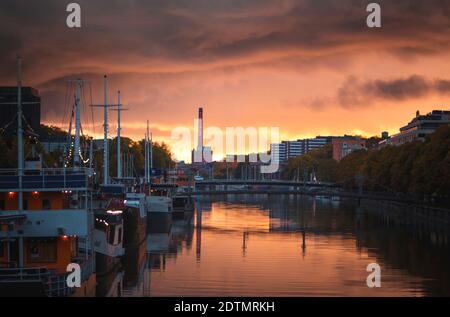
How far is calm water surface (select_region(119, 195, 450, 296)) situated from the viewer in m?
52.2

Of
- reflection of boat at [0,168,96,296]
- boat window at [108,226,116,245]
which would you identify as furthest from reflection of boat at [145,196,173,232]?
reflection of boat at [0,168,96,296]

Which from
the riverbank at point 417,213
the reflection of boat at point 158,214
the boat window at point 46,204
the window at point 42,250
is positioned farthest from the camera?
the riverbank at point 417,213

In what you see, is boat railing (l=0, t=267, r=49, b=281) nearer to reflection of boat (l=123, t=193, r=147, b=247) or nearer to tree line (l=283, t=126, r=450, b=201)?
reflection of boat (l=123, t=193, r=147, b=247)

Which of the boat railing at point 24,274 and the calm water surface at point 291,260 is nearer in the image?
the boat railing at point 24,274

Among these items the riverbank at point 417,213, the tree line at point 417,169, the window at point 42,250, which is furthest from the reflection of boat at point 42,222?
the tree line at point 417,169

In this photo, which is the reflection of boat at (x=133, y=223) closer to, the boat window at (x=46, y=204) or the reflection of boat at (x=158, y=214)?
the reflection of boat at (x=158, y=214)

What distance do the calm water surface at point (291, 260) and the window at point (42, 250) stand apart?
9304mm

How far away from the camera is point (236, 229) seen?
99125mm

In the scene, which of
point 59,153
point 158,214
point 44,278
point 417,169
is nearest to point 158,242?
point 158,214

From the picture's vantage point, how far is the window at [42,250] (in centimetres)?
4159

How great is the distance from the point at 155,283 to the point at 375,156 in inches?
4785

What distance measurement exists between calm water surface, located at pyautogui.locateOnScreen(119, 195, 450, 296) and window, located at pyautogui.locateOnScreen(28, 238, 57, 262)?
30.5 feet
